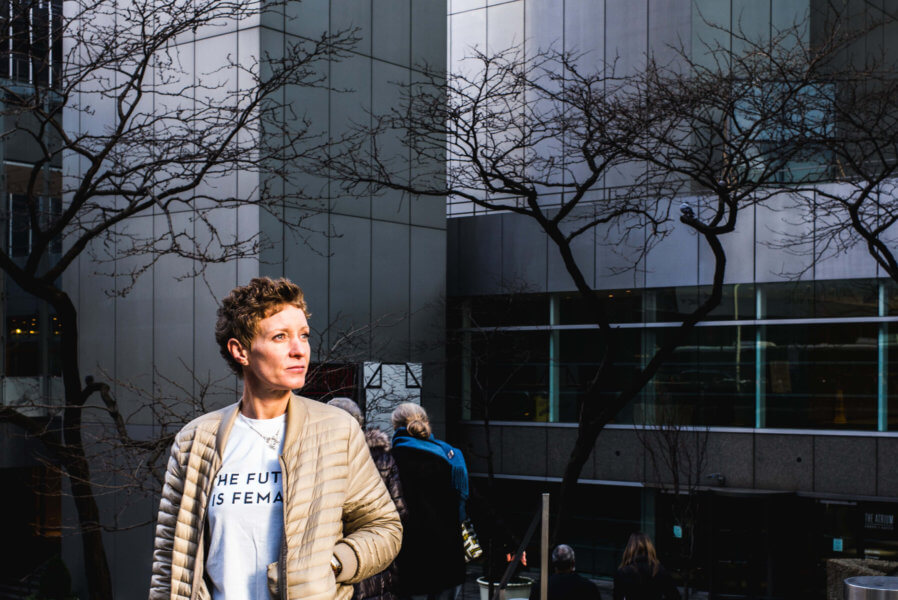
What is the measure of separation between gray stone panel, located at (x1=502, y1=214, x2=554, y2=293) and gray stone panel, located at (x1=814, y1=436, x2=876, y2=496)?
6635 mm

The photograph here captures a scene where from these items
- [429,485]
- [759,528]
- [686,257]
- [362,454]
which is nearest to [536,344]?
[686,257]

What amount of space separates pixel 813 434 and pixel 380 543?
18752 mm

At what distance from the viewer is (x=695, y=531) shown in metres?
21.8

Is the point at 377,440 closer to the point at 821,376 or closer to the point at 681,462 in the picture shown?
the point at 821,376

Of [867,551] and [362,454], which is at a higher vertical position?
[362,454]

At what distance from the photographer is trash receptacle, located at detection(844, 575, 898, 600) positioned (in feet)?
→ 26.4

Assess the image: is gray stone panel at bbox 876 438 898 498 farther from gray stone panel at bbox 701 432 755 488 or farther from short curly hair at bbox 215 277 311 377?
short curly hair at bbox 215 277 311 377

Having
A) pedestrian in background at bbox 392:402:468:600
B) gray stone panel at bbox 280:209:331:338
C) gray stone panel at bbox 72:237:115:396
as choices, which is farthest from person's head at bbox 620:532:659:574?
gray stone panel at bbox 72:237:115:396

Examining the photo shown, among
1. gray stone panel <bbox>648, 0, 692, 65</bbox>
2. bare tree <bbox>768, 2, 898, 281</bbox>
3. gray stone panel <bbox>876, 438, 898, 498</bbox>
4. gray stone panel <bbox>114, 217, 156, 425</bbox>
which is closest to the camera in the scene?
bare tree <bbox>768, 2, 898, 281</bbox>

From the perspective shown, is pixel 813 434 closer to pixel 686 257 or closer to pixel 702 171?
pixel 686 257

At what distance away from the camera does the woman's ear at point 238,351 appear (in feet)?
11.5

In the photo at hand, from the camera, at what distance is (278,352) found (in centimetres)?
347

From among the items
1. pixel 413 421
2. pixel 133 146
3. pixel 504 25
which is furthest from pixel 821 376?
pixel 413 421

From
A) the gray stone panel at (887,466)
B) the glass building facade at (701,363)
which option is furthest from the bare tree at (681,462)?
the gray stone panel at (887,466)
